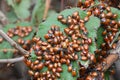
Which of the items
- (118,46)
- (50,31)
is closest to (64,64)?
(50,31)

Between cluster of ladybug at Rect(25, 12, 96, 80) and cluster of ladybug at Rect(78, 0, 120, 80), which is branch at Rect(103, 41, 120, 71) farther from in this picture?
cluster of ladybug at Rect(25, 12, 96, 80)

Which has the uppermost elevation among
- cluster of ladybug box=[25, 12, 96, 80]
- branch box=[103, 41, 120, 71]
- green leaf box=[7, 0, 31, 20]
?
cluster of ladybug box=[25, 12, 96, 80]

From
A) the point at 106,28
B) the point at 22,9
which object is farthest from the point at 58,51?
the point at 22,9

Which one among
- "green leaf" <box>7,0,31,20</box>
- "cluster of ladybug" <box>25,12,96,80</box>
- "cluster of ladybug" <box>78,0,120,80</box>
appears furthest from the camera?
"green leaf" <box>7,0,31,20</box>

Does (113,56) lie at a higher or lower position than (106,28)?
lower

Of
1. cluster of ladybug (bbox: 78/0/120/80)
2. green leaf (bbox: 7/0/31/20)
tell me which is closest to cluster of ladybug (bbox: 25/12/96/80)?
cluster of ladybug (bbox: 78/0/120/80)

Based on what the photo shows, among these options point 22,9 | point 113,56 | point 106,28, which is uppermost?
point 106,28

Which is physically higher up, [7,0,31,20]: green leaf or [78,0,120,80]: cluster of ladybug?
[78,0,120,80]: cluster of ladybug

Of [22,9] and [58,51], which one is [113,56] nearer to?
[58,51]

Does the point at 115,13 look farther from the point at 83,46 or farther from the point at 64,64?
the point at 64,64

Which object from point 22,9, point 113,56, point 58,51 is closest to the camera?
point 58,51

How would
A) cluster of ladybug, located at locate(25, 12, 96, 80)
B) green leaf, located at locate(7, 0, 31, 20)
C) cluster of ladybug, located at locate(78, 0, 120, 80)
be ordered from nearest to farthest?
cluster of ladybug, located at locate(25, 12, 96, 80) < cluster of ladybug, located at locate(78, 0, 120, 80) < green leaf, located at locate(7, 0, 31, 20)

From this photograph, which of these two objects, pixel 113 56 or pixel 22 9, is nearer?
pixel 113 56
